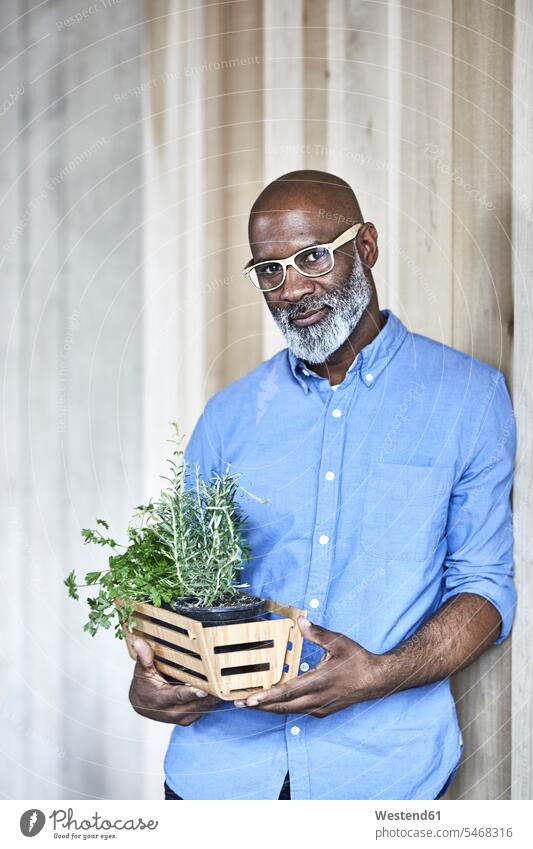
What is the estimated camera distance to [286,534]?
87 cm

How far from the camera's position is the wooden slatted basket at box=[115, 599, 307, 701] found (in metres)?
0.71

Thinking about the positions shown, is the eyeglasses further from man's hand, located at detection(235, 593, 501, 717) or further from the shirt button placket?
man's hand, located at detection(235, 593, 501, 717)

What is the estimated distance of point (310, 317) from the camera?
2.81 ft

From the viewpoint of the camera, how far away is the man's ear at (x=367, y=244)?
Result: 2.83ft

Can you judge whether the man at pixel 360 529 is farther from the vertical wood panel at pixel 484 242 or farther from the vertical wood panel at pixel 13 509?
the vertical wood panel at pixel 13 509

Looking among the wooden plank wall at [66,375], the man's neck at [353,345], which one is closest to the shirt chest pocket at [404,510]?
Answer: the man's neck at [353,345]

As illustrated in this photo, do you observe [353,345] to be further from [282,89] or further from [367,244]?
[282,89]

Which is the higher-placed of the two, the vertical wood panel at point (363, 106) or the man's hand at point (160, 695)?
the vertical wood panel at point (363, 106)

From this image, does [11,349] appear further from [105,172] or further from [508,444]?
[508,444]

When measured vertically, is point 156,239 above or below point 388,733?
above

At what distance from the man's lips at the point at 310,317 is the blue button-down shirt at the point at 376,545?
2.3 inches

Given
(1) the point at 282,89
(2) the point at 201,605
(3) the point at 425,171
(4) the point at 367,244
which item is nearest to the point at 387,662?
(2) the point at 201,605
